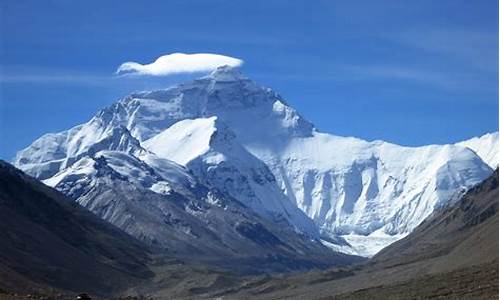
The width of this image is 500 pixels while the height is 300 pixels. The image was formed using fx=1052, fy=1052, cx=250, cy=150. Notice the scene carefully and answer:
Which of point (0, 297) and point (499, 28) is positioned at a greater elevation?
point (499, 28)

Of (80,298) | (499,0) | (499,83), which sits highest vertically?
(499,0)

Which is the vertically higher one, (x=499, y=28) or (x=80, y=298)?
(x=499, y=28)

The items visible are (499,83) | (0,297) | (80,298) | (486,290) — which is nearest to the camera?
(499,83)

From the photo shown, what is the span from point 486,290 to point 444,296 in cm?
1124

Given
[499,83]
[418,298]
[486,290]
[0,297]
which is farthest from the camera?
[418,298]

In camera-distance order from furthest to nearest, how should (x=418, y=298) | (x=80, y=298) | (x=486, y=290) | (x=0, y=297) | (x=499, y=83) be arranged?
1. (x=418, y=298)
2. (x=486, y=290)
3. (x=0, y=297)
4. (x=80, y=298)
5. (x=499, y=83)

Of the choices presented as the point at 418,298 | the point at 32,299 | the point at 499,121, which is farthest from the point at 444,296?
the point at 499,121

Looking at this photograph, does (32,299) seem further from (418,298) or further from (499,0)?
(418,298)

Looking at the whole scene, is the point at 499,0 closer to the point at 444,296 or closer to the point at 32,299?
the point at 32,299

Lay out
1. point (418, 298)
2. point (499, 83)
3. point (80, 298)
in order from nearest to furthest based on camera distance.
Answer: point (499, 83), point (80, 298), point (418, 298)

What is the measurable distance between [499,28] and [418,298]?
143 meters

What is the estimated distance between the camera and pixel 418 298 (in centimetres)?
19675

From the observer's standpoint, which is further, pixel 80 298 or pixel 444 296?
pixel 444 296

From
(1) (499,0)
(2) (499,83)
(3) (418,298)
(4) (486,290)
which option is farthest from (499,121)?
(3) (418,298)
